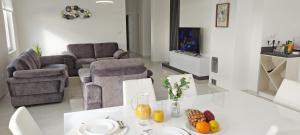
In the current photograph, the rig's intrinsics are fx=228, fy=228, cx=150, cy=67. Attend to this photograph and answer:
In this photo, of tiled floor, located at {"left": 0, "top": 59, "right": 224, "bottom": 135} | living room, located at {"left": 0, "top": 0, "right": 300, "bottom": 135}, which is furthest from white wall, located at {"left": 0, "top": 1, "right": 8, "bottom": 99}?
tiled floor, located at {"left": 0, "top": 59, "right": 224, "bottom": 135}

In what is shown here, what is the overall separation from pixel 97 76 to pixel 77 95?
62.7 inches

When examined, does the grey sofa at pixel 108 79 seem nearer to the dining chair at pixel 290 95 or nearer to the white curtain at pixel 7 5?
the dining chair at pixel 290 95

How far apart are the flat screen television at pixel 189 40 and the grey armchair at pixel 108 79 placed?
3.23 meters

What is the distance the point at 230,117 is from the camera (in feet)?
5.64

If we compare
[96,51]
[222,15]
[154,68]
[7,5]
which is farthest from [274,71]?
[7,5]

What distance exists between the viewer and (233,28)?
14.9 ft

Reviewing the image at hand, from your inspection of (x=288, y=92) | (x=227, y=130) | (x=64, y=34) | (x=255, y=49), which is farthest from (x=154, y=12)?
(x=227, y=130)

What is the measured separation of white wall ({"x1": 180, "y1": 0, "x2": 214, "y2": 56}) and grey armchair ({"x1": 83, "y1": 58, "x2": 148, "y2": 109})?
3254mm

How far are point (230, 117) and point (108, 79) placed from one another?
200 cm

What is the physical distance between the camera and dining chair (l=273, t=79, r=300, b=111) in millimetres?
2027

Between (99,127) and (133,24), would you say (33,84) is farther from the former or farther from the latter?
(133,24)

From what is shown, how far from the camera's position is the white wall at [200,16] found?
19.9ft

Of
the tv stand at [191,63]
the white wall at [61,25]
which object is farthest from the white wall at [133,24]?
the tv stand at [191,63]

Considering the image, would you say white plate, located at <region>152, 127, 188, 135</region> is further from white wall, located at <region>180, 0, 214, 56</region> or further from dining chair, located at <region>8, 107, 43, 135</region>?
white wall, located at <region>180, 0, 214, 56</region>
